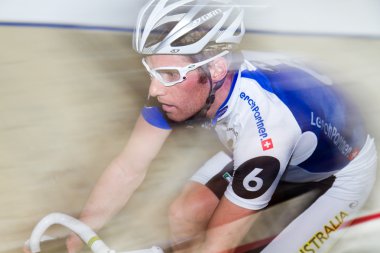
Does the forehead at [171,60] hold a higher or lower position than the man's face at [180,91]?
higher

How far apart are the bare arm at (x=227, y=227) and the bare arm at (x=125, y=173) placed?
0.26 metres

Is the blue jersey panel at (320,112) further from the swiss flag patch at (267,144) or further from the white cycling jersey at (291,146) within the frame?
the swiss flag patch at (267,144)

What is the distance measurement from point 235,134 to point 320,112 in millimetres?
211

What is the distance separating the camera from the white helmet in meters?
1.30

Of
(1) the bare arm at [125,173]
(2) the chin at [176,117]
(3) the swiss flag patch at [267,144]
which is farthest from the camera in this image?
(1) the bare arm at [125,173]

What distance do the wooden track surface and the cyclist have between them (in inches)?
2.3

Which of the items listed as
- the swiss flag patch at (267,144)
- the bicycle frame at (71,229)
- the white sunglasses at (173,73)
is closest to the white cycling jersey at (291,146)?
the swiss flag patch at (267,144)

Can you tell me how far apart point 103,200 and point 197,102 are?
1.21 feet

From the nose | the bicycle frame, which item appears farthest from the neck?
the bicycle frame

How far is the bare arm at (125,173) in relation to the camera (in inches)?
59.0

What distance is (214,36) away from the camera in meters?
1.33

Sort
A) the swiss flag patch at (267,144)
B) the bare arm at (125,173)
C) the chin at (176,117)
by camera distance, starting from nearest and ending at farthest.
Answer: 1. the swiss flag patch at (267,144)
2. the chin at (176,117)
3. the bare arm at (125,173)

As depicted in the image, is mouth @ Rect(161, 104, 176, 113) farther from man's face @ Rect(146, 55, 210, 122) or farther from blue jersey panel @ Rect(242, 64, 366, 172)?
blue jersey panel @ Rect(242, 64, 366, 172)

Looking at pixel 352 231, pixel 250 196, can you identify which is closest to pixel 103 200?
pixel 250 196
